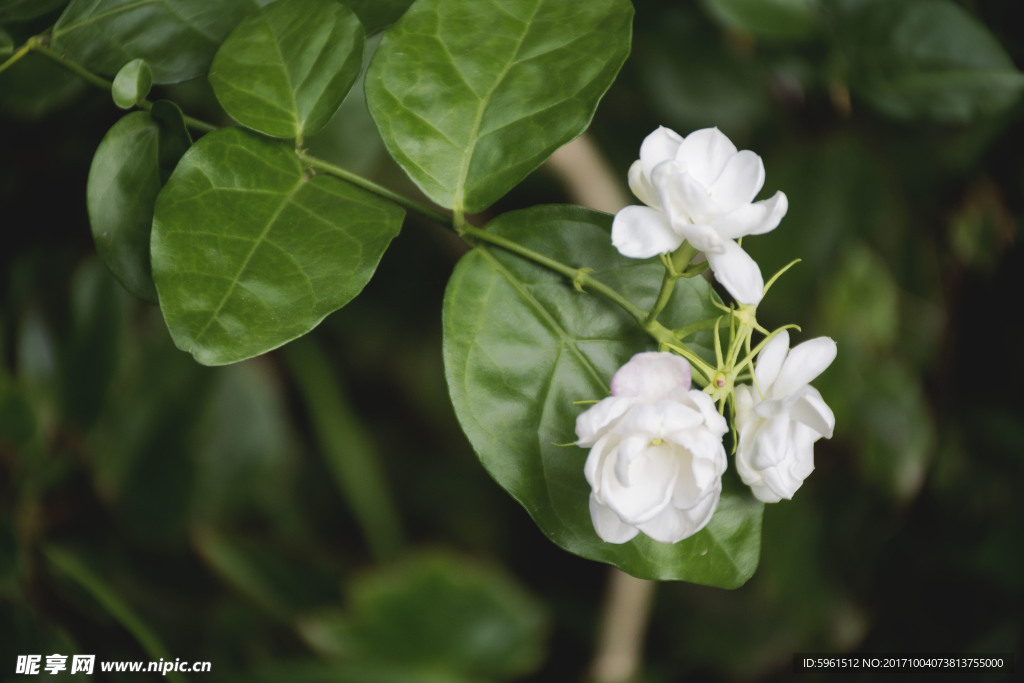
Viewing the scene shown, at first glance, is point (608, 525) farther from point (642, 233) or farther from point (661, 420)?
point (642, 233)

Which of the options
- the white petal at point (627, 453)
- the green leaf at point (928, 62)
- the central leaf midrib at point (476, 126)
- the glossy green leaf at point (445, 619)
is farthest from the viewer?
the glossy green leaf at point (445, 619)

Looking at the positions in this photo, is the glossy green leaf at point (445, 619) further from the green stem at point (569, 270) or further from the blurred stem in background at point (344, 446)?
the green stem at point (569, 270)

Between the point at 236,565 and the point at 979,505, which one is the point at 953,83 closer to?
the point at 979,505

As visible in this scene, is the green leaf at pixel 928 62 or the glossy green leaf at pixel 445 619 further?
the glossy green leaf at pixel 445 619

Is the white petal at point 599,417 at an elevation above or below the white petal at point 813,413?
above

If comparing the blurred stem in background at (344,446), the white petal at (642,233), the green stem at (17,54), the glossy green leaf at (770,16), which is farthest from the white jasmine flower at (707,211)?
the blurred stem in background at (344,446)

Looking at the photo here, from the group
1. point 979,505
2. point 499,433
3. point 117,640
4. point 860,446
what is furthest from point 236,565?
point 979,505
